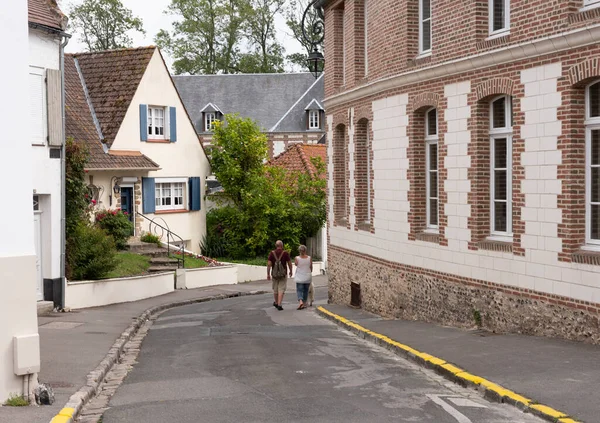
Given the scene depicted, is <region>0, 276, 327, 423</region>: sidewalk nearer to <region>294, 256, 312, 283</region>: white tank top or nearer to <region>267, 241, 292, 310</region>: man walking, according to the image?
<region>267, 241, 292, 310</region>: man walking

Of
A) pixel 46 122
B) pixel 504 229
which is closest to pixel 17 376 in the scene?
pixel 504 229

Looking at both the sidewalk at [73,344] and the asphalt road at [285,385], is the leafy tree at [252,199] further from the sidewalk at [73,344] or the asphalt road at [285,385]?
the asphalt road at [285,385]

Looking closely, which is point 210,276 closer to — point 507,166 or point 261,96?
point 507,166

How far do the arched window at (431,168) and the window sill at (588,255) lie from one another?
4.95 meters

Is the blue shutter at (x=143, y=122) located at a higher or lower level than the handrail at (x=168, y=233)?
higher

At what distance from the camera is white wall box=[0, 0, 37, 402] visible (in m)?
9.57

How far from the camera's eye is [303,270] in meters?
22.6

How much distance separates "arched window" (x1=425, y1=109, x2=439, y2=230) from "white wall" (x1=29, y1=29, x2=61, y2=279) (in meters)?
8.37

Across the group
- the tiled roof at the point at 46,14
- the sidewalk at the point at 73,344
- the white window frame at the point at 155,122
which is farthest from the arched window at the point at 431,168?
the white window frame at the point at 155,122

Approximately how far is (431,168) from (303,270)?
583cm

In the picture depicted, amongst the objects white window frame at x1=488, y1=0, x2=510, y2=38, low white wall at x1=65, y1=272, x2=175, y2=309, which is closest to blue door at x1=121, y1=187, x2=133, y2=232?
low white wall at x1=65, y1=272, x2=175, y2=309

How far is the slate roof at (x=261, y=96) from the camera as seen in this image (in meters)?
63.3

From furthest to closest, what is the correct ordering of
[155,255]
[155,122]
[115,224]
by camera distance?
[155,122]
[155,255]
[115,224]

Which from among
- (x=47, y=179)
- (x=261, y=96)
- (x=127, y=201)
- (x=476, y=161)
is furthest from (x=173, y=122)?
(x=261, y=96)
